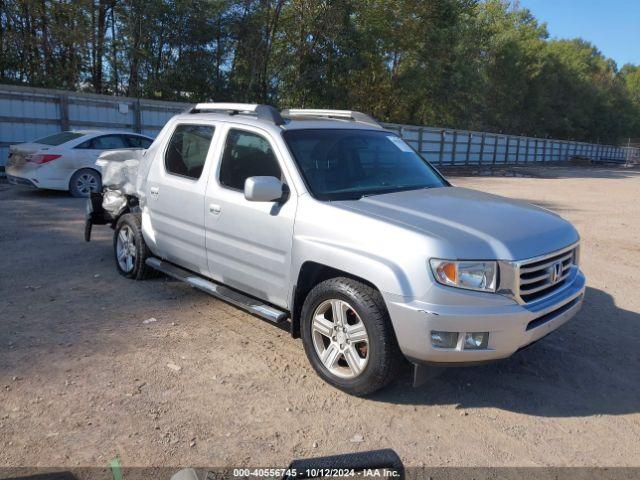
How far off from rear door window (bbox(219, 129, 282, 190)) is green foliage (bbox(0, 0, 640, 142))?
1749cm

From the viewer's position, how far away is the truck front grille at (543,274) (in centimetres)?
350

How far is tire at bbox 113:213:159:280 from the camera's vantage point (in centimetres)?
585

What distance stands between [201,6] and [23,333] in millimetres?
21459

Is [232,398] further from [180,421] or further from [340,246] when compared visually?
[340,246]

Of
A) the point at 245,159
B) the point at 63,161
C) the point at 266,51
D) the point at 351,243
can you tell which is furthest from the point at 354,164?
the point at 266,51

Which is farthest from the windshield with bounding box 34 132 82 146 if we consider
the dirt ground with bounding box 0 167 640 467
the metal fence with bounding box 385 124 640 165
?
the metal fence with bounding box 385 124 640 165

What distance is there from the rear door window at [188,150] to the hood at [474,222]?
1702 millimetres

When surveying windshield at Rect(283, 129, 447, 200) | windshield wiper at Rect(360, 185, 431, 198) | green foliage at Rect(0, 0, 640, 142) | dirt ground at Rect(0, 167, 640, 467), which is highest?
green foliage at Rect(0, 0, 640, 142)

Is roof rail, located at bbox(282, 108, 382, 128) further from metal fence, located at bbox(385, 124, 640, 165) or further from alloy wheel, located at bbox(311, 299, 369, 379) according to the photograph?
metal fence, located at bbox(385, 124, 640, 165)

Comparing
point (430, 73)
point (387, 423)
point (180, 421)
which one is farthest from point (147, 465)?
point (430, 73)

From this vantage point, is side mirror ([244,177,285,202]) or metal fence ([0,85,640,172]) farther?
metal fence ([0,85,640,172])

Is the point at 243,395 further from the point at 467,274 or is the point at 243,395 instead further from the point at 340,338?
the point at 467,274

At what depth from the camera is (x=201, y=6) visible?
76.2 feet

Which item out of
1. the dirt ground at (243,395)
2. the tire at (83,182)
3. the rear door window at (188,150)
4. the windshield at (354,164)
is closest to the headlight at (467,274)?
the dirt ground at (243,395)
